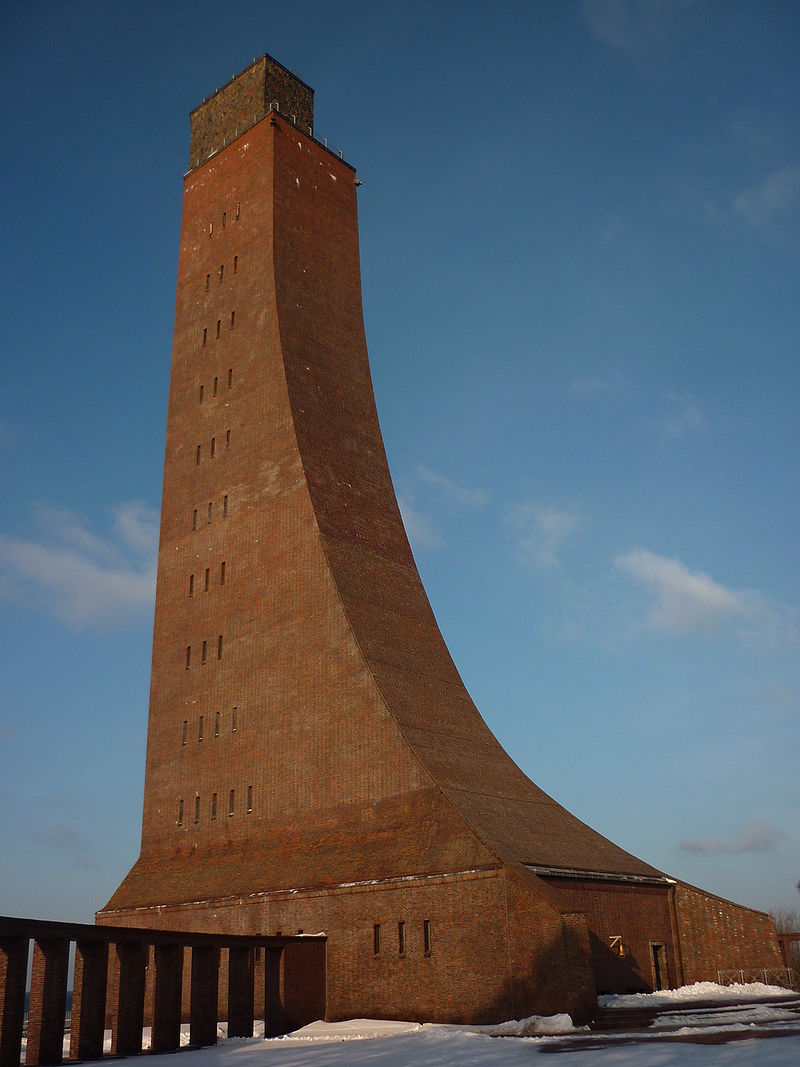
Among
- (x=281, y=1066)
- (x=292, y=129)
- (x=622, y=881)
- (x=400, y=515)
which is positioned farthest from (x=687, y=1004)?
(x=292, y=129)

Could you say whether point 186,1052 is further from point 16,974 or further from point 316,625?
point 316,625

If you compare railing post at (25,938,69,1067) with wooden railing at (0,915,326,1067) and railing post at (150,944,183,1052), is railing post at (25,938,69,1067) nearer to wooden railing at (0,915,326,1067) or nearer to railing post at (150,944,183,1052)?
A: wooden railing at (0,915,326,1067)

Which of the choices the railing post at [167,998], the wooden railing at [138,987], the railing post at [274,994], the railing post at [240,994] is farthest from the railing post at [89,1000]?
the railing post at [274,994]

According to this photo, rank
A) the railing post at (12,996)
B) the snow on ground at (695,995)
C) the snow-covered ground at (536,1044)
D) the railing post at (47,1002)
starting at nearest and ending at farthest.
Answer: the snow-covered ground at (536,1044)
the railing post at (12,996)
the railing post at (47,1002)
the snow on ground at (695,995)

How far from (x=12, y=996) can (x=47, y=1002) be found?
0.80 metres

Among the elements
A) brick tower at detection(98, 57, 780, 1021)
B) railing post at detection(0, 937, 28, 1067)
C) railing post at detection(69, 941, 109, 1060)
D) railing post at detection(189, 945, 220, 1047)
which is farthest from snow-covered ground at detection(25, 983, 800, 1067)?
railing post at detection(0, 937, 28, 1067)

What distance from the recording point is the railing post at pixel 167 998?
1567 centimetres

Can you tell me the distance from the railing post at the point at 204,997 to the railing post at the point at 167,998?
13.1 inches

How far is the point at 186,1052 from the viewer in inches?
593

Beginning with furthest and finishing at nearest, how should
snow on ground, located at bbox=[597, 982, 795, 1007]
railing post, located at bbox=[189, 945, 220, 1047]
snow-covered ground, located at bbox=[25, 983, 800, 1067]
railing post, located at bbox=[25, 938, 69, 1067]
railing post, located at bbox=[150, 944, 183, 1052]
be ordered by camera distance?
snow on ground, located at bbox=[597, 982, 795, 1007], railing post, located at bbox=[189, 945, 220, 1047], railing post, located at bbox=[150, 944, 183, 1052], railing post, located at bbox=[25, 938, 69, 1067], snow-covered ground, located at bbox=[25, 983, 800, 1067]

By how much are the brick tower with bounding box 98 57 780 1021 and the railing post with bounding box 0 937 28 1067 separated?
211 inches

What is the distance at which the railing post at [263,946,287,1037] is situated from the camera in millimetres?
17062

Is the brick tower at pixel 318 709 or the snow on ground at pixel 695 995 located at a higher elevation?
the brick tower at pixel 318 709

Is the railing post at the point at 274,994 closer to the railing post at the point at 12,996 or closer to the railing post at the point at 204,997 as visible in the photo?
the railing post at the point at 204,997
